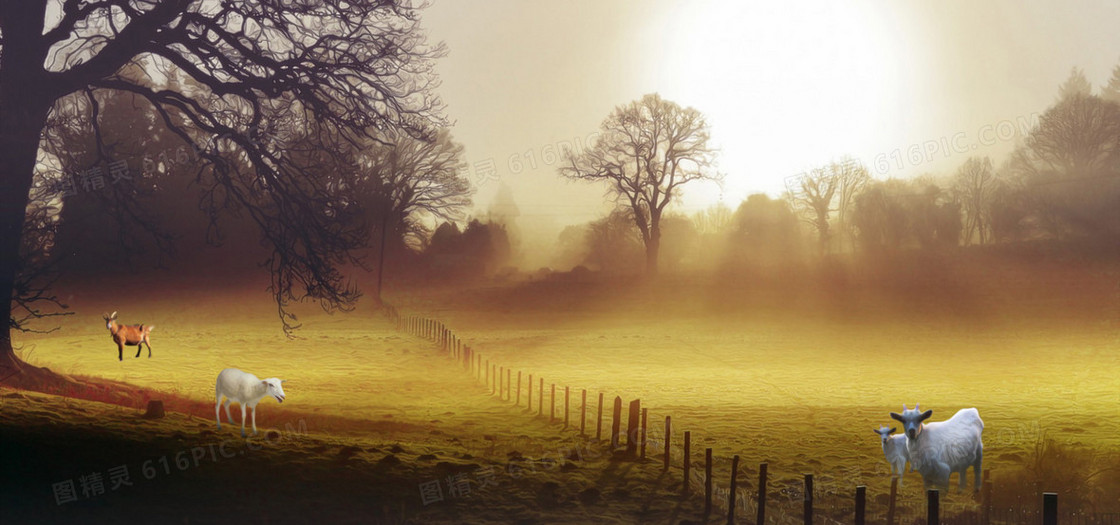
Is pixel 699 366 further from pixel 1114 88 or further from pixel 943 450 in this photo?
pixel 1114 88

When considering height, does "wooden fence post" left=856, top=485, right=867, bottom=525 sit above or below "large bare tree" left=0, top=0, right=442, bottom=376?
below

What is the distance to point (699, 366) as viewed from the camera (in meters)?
32.8

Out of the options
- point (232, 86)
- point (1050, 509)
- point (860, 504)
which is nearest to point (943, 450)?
point (860, 504)

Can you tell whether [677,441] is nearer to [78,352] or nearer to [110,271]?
[78,352]

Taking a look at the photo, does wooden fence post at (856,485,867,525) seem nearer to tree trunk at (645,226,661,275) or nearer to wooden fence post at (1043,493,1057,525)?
wooden fence post at (1043,493,1057,525)

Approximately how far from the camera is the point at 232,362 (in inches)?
1204

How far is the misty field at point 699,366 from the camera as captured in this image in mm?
17344

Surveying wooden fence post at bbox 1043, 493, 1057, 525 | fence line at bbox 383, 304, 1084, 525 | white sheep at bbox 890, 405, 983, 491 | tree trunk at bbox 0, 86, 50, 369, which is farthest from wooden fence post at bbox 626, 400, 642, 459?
tree trunk at bbox 0, 86, 50, 369

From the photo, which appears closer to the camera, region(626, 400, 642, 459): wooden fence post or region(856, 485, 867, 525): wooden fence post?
region(856, 485, 867, 525): wooden fence post

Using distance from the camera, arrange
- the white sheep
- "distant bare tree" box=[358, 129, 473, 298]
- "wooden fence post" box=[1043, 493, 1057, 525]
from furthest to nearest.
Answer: "distant bare tree" box=[358, 129, 473, 298]
the white sheep
"wooden fence post" box=[1043, 493, 1057, 525]

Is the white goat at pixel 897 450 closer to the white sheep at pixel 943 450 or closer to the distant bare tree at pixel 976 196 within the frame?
the white sheep at pixel 943 450

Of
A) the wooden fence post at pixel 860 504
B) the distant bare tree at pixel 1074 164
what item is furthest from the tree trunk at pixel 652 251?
the wooden fence post at pixel 860 504

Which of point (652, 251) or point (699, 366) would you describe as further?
point (652, 251)

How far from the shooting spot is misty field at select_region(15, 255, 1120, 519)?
56.9ft
